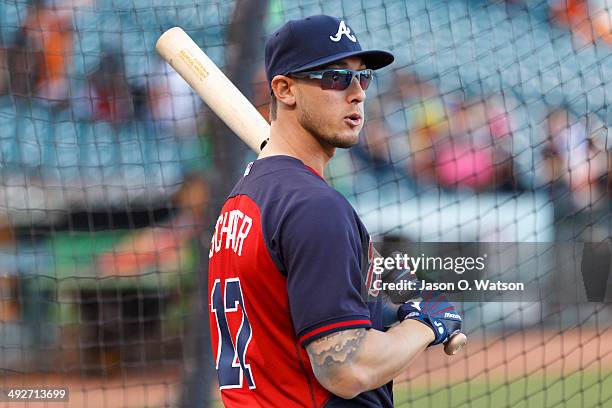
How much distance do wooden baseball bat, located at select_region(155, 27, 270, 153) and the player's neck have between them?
52 centimetres

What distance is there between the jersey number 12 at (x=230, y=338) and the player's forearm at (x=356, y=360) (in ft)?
0.61

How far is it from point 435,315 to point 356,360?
280 mm

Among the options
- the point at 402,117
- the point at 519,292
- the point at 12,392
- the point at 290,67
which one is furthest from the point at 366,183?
the point at 290,67

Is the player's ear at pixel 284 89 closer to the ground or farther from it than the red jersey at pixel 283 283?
farther from it

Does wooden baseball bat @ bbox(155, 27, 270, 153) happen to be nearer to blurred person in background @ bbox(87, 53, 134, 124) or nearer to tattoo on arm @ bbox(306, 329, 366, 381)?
tattoo on arm @ bbox(306, 329, 366, 381)

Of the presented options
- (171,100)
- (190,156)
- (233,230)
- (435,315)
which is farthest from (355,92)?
(171,100)

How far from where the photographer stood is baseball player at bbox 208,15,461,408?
160 centimetres

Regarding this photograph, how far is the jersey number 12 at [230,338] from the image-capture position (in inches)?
69.7

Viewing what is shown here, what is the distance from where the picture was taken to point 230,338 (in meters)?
1.85

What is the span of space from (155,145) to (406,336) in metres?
2.92

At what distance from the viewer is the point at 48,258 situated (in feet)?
14.5

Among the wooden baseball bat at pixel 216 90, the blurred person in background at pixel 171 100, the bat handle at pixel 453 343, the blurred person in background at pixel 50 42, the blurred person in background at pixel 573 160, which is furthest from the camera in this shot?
the blurred person in background at pixel 573 160

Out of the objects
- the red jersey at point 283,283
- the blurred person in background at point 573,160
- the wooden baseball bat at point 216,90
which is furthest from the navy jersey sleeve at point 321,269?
the blurred person in background at point 573,160

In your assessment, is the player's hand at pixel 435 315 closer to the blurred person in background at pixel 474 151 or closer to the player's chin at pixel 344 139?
the player's chin at pixel 344 139
